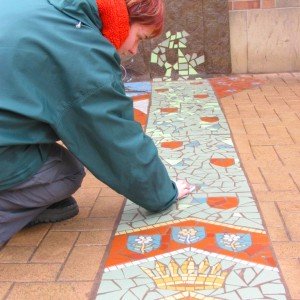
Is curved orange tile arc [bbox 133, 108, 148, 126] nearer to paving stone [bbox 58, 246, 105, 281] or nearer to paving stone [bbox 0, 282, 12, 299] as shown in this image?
paving stone [bbox 58, 246, 105, 281]

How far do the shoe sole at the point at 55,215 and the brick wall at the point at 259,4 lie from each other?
409 centimetres

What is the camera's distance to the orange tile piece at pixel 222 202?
261 cm

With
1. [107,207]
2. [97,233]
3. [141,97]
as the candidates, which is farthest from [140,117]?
[97,233]

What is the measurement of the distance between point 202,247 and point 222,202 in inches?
19.0

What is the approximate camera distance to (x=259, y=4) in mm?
5938

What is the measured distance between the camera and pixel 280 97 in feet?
15.9

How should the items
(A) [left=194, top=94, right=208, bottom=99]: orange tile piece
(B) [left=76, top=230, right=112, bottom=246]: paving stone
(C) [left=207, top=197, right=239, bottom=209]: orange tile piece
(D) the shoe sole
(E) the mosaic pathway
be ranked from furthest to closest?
(A) [left=194, top=94, right=208, bottom=99]: orange tile piece, (C) [left=207, top=197, right=239, bottom=209]: orange tile piece, (D) the shoe sole, (B) [left=76, top=230, right=112, bottom=246]: paving stone, (E) the mosaic pathway

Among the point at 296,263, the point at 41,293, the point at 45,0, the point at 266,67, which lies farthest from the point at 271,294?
the point at 266,67

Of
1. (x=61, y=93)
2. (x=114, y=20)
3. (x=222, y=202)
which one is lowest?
(x=222, y=202)

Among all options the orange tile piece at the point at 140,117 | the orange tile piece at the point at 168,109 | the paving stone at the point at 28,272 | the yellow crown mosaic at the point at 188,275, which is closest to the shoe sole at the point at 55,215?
the paving stone at the point at 28,272

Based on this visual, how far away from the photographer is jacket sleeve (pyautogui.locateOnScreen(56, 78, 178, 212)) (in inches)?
79.8

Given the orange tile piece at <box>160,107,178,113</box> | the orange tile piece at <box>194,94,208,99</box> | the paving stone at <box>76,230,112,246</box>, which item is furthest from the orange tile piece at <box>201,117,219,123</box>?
the paving stone at <box>76,230,112,246</box>

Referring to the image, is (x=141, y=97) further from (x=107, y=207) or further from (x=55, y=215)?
(x=55, y=215)

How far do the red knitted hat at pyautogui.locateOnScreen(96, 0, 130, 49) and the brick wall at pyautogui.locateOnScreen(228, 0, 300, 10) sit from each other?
4126 mm
